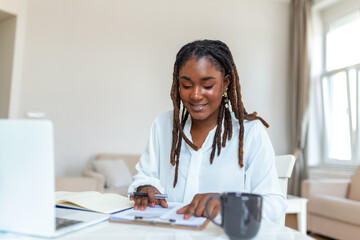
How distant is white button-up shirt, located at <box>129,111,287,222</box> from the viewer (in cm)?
104

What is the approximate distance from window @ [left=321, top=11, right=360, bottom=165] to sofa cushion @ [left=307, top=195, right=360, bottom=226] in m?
1.24

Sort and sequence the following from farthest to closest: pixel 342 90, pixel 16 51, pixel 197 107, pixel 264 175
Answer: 1. pixel 342 90
2. pixel 16 51
3. pixel 197 107
4. pixel 264 175

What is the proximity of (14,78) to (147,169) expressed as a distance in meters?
3.50

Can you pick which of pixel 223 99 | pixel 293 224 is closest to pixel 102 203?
pixel 223 99

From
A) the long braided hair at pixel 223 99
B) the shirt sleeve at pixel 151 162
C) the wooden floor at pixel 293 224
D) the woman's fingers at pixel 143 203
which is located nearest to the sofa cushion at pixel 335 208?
the wooden floor at pixel 293 224

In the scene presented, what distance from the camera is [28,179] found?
0.58m

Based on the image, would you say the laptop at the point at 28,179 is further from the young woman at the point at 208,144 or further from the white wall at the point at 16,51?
the white wall at the point at 16,51

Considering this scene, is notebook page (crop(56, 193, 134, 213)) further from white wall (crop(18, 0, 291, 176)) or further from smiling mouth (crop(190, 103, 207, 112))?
white wall (crop(18, 0, 291, 176))

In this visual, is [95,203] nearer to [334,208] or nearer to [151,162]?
[151,162]

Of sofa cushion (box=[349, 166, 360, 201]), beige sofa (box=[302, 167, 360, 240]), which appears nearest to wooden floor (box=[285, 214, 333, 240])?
beige sofa (box=[302, 167, 360, 240])

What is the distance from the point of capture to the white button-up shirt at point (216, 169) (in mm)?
1042

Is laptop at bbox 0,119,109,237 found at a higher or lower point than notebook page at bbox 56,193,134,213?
higher

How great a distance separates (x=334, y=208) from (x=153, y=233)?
117 inches

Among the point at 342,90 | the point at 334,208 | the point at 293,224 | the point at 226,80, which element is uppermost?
the point at 342,90
